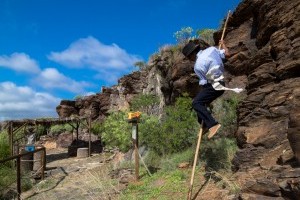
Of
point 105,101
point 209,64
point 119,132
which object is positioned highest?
point 105,101

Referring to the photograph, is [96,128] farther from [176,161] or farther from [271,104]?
[271,104]

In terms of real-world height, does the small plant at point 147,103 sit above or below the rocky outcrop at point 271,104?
above

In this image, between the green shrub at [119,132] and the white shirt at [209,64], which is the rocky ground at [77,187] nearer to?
the green shrub at [119,132]

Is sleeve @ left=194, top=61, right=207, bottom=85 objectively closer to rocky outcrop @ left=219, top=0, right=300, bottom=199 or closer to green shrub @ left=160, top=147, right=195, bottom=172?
rocky outcrop @ left=219, top=0, right=300, bottom=199

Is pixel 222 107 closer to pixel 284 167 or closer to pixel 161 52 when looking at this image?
pixel 284 167

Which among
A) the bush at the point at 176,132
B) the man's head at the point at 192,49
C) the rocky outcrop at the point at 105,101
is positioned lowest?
the bush at the point at 176,132

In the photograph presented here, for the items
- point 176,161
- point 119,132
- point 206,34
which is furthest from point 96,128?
point 176,161

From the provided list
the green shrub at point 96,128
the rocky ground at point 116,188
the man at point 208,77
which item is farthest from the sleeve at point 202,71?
the green shrub at point 96,128

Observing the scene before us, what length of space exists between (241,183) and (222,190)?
18.8 inches

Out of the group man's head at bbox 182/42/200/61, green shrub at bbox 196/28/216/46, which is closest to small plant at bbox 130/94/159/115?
green shrub at bbox 196/28/216/46

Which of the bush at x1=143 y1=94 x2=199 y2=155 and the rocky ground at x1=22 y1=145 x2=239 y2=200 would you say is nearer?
the rocky ground at x1=22 y1=145 x2=239 y2=200

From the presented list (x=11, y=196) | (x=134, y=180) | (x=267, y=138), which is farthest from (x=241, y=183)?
(x=11, y=196)

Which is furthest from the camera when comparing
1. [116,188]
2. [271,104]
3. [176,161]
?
[176,161]

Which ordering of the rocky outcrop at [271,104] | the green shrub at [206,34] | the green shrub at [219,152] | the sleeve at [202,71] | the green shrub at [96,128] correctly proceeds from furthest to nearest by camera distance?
the green shrub at [96,128]
the green shrub at [206,34]
the green shrub at [219,152]
the sleeve at [202,71]
the rocky outcrop at [271,104]
